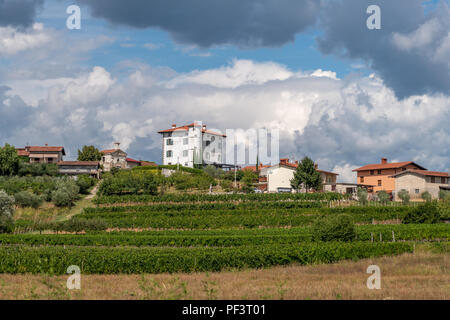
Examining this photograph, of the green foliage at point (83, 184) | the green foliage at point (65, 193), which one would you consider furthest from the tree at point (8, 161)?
the green foliage at point (65, 193)

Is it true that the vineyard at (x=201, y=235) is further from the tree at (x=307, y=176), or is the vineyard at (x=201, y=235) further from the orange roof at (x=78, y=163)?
the orange roof at (x=78, y=163)

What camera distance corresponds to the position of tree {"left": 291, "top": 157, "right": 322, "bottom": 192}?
3118 inches

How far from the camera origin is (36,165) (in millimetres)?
90125

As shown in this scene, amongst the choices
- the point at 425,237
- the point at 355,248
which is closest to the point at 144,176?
the point at 425,237

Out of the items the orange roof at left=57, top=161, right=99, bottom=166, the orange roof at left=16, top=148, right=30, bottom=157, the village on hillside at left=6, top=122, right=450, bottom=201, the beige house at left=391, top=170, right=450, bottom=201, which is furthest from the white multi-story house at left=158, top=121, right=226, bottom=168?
the beige house at left=391, top=170, right=450, bottom=201

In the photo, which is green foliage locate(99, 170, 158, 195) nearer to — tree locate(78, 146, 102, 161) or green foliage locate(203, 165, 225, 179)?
green foliage locate(203, 165, 225, 179)

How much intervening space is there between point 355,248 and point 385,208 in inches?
1324

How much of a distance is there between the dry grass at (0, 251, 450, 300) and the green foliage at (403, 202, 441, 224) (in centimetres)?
2729

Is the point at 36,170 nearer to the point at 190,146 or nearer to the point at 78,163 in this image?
the point at 78,163

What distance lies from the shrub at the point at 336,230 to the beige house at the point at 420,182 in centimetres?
4741

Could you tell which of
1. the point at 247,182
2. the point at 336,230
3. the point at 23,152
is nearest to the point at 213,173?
the point at 247,182

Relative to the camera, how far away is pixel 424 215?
54688mm

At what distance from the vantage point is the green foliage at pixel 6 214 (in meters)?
50.3
